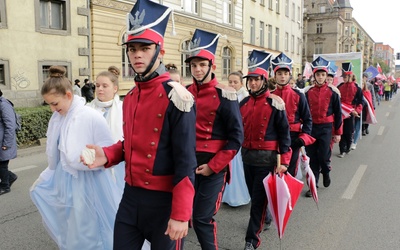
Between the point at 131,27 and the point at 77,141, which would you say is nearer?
the point at 131,27

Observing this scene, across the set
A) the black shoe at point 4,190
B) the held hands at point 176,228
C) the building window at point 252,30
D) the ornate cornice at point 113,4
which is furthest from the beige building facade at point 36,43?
the building window at point 252,30

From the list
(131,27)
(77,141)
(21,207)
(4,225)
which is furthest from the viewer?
(21,207)

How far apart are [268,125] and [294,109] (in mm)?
1237

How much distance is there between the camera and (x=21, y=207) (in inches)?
225

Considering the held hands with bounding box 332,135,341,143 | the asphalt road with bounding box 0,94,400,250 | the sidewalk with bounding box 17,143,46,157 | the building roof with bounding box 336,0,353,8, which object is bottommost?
the asphalt road with bounding box 0,94,400,250

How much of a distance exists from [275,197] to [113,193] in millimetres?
1636

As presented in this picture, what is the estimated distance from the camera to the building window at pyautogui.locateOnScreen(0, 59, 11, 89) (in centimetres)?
1426

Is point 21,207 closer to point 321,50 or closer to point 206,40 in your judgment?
point 206,40

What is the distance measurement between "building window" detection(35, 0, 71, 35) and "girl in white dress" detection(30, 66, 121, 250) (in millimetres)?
12890

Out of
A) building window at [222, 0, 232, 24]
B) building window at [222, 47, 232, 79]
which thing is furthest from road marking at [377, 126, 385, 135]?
building window at [222, 0, 232, 24]

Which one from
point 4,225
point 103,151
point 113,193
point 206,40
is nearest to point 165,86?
point 103,151

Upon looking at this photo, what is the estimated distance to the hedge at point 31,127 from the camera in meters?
10.8

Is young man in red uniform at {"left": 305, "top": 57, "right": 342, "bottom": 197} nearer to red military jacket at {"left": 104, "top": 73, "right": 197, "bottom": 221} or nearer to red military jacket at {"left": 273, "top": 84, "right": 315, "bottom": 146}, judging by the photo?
red military jacket at {"left": 273, "top": 84, "right": 315, "bottom": 146}

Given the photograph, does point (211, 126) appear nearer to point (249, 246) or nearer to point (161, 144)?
point (161, 144)
